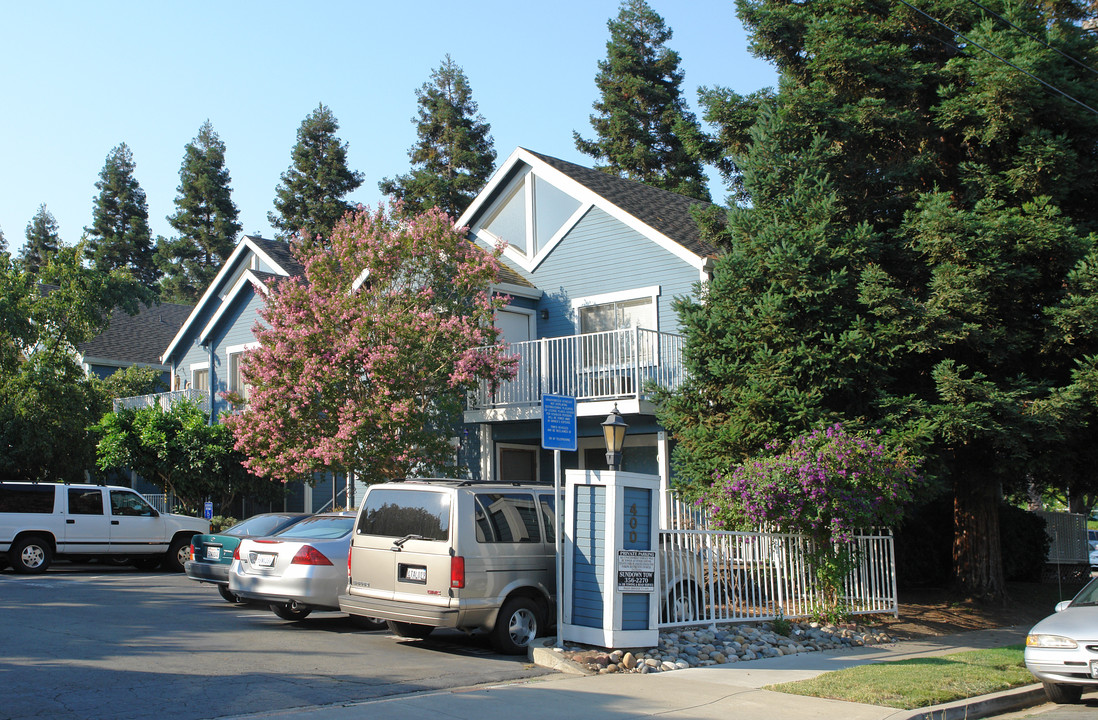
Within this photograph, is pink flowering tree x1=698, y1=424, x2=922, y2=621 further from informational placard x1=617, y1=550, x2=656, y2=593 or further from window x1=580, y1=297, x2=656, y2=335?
window x1=580, y1=297, x2=656, y2=335


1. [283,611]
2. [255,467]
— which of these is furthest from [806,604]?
[255,467]

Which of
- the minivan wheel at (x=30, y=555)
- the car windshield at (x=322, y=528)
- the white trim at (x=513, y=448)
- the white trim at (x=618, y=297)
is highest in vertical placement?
the white trim at (x=618, y=297)

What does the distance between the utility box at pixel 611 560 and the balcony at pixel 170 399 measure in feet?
58.0

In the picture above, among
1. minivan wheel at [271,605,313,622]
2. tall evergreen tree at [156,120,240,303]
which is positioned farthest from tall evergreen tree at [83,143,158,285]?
minivan wheel at [271,605,313,622]

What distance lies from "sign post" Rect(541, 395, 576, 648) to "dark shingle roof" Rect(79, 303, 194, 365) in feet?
90.3

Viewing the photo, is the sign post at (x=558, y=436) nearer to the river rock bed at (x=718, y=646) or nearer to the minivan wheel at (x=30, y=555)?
the river rock bed at (x=718, y=646)

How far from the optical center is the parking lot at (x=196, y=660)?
7801 mm

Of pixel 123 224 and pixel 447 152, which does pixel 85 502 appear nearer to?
pixel 447 152

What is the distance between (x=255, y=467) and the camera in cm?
1886

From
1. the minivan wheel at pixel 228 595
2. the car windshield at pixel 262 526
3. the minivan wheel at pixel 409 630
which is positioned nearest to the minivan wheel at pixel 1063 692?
the minivan wheel at pixel 409 630

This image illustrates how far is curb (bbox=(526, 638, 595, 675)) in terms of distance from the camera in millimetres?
10018

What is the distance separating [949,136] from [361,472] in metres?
11.9

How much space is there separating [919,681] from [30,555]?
15851 millimetres

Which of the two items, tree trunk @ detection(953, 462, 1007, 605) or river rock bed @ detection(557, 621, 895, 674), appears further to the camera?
tree trunk @ detection(953, 462, 1007, 605)
